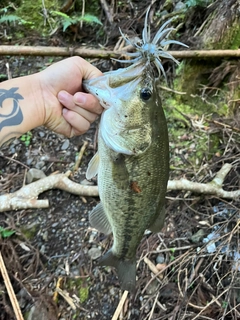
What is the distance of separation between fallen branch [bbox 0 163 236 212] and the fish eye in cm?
168

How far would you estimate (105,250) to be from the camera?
3.39 m

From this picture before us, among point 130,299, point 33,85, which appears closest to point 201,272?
point 130,299

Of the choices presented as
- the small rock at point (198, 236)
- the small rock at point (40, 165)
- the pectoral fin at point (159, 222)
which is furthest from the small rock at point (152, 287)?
the small rock at point (40, 165)

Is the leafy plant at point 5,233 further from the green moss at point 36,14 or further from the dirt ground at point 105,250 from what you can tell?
the green moss at point 36,14

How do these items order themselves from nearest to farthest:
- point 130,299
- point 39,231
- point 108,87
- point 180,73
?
point 108,87 → point 130,299 → point 39,231 → point 180,73

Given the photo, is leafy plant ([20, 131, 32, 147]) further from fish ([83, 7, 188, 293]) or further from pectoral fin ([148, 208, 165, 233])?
pectoral fin ([148, 208, 165, 233])

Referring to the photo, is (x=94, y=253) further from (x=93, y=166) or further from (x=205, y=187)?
(x=93, y=166)

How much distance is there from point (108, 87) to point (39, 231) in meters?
1.92

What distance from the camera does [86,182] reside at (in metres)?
3.73

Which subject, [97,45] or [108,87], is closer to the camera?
[108,87]

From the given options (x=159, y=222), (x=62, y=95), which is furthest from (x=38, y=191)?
(x=159, y=222)

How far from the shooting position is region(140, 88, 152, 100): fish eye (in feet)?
→ 6.59

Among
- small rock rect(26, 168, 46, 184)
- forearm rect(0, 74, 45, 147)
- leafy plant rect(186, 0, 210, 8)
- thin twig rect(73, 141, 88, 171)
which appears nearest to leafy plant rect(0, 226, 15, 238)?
small rock rect(26, 168, 46, 184)

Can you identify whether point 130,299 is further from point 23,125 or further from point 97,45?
point 97,45
